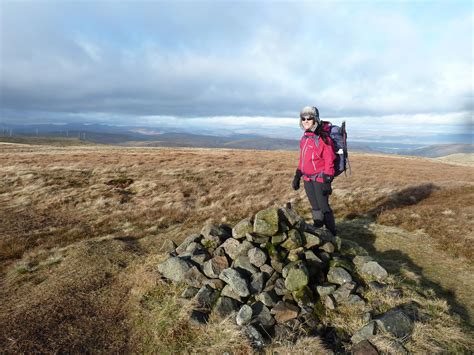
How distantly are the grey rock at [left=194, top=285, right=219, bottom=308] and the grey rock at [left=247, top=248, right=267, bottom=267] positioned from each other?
137 centimetres

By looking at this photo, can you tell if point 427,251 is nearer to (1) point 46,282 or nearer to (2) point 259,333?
(2) point 259,333

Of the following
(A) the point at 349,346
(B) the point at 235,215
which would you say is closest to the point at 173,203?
(B) the point at 235,215

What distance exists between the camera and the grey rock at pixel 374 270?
8.93 m

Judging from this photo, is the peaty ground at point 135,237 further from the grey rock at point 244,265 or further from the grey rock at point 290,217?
the grey rock at point 290,217

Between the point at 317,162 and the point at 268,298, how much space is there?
15.3 feet

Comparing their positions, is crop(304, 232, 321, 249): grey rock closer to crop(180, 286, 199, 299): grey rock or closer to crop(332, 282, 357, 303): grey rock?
crop(332, 282, 357, 303): grey rock

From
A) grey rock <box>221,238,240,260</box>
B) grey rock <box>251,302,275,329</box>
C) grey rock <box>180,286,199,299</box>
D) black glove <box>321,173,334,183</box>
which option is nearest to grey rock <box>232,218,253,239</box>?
grey rock <box>221,238,240,260</box>

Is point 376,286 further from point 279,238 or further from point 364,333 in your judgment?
point 279,238

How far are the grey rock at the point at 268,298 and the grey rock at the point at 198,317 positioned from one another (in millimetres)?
1416

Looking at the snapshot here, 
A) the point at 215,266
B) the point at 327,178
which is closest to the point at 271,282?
the point at 215,266

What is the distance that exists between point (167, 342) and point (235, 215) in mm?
11637

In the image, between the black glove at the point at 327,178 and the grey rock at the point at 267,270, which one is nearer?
the grey rock at the point at 267,270

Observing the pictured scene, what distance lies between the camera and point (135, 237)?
600 inches

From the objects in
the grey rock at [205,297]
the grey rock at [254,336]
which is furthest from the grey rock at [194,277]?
the grey rock at [254,336]
